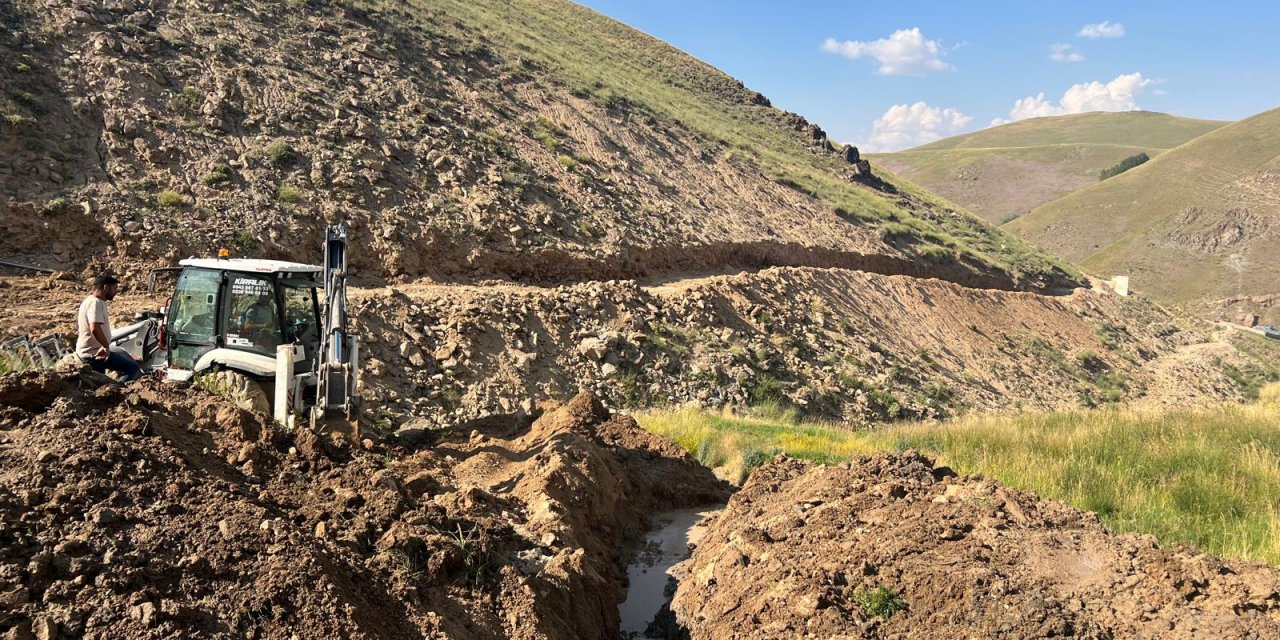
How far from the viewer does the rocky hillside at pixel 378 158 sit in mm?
15062

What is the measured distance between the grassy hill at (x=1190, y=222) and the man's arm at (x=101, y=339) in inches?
2467

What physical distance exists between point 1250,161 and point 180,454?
88272mm

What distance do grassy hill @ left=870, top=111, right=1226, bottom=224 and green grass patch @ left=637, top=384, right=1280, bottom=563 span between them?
84.9 m

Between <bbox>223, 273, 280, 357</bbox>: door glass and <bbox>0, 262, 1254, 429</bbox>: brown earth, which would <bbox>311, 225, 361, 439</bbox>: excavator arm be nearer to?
<bbox>223, 273, 280, 357</bbox>: door glass

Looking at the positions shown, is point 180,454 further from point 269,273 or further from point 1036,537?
point 1036,537

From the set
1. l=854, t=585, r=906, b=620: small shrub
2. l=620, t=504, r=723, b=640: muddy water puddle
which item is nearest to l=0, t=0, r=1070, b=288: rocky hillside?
l=620, t=504, r=723, b=640: muddy water puddle

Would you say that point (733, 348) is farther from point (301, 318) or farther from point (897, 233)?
point (897, 233)

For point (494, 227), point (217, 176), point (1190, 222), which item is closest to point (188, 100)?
point (217, 176)

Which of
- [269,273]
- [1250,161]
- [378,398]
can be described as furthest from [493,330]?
[1250,161]

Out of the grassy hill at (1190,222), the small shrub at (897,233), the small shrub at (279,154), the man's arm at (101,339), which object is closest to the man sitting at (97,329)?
the man's arm at (101,339)

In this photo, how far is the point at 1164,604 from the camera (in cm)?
447

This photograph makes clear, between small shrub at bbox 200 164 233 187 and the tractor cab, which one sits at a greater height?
small shrub at bbox 200 164 233 187

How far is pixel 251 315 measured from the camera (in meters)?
8.22

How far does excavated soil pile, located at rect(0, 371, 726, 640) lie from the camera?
401 centimetres
